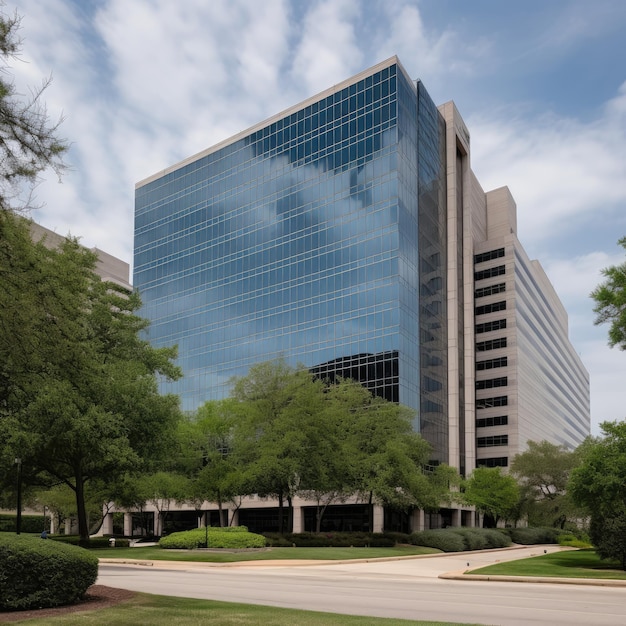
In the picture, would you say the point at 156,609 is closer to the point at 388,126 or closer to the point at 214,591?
the point at 214,591

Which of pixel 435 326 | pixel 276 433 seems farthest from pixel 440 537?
pixel 435 326

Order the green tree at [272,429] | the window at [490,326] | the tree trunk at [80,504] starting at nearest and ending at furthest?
the tree trunk at [80,504] → the green tree at [272,429] → the window at [490,326]

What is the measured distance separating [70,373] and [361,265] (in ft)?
208

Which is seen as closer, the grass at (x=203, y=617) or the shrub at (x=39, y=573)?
the grass at (x=203, y=617)

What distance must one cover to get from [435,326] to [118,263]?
73.3 m

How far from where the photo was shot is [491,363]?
105688 millimetres

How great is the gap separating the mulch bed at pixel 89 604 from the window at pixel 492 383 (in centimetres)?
9061

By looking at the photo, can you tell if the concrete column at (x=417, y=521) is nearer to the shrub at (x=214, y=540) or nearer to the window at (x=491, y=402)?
the window at (x=491, y=402)

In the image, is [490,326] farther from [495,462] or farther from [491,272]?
[495,462]

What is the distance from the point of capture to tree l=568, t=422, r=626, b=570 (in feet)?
107

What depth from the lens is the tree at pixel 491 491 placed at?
73.8 meters

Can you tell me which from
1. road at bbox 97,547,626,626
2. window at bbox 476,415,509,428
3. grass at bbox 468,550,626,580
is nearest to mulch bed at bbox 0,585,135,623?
road at bbox 97,547,626,626

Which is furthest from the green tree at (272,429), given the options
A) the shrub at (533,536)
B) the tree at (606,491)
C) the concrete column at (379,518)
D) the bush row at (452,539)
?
the shrub at (533,536)

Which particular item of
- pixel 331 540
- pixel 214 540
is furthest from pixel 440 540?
pixel 214 540
